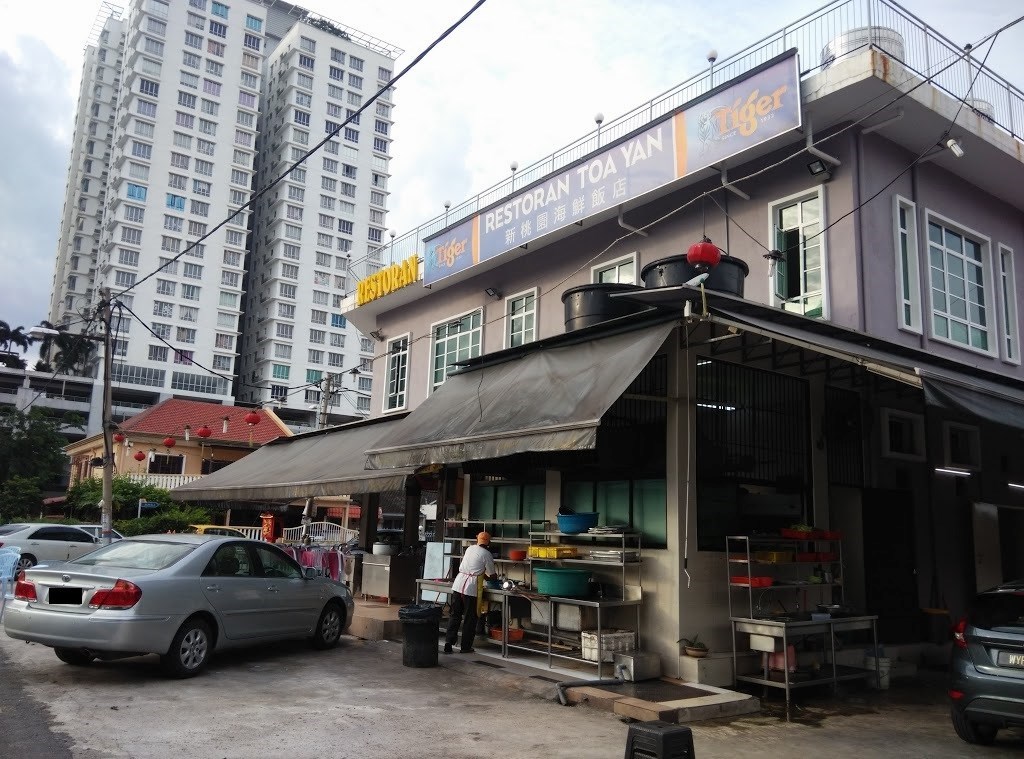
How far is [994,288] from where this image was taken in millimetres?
14430

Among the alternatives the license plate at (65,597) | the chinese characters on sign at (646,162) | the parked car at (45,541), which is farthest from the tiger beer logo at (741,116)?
the parked car at (45,541)

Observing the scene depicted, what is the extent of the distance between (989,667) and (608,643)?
12.7 feet

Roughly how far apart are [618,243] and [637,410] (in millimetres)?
5933

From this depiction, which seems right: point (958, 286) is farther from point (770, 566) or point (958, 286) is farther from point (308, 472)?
point (308, 472)

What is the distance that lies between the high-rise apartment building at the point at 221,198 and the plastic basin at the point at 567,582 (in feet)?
236

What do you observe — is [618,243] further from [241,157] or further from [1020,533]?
[241,157]

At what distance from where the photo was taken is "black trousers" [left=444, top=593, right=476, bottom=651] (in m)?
10.9

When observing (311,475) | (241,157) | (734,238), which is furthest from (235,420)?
(241,157)

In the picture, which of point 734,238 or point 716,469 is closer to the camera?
point 716,469

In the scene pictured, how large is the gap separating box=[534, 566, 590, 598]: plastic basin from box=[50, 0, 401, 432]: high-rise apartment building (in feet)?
236

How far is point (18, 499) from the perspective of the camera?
33688 millimetres

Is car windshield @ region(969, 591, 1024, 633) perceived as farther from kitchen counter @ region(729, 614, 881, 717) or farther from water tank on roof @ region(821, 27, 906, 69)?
water tank on roof @ region(821, 27, 906, 69)

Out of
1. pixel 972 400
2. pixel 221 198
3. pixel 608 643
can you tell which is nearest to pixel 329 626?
pixel 608 643

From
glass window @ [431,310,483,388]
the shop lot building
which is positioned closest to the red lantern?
the shop lot building
